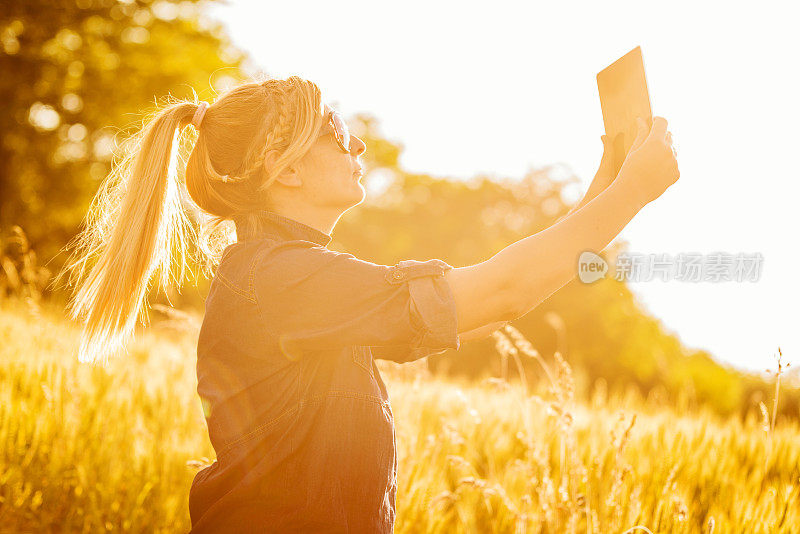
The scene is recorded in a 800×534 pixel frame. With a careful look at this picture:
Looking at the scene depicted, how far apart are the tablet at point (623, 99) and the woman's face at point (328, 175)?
30.7 inches

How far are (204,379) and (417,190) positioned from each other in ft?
96.8

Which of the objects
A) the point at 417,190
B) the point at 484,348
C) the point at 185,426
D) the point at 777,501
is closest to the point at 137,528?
the point at 185,426

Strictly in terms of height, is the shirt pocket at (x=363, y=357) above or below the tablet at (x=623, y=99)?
below

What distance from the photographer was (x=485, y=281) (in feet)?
5.68

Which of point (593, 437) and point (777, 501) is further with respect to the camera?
point (593, 437)

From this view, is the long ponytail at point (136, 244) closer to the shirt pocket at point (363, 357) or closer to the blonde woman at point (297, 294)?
the blonde woman at point (297, 294)

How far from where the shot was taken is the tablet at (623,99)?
1.97 metres

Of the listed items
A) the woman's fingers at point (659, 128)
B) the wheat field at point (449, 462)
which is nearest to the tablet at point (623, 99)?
the woman's fingers at point (659, 128)

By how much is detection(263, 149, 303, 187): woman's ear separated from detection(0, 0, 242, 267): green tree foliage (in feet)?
51.5

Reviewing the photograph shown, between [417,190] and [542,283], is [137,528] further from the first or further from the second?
[417,190]

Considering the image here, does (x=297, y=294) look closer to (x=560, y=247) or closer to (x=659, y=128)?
(x=560, y=247)

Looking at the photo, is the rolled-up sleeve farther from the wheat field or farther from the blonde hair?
the wheat field

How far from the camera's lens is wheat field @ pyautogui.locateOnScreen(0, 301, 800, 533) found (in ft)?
9.56

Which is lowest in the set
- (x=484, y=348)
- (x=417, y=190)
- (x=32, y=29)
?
→ (x=484, y=348)
